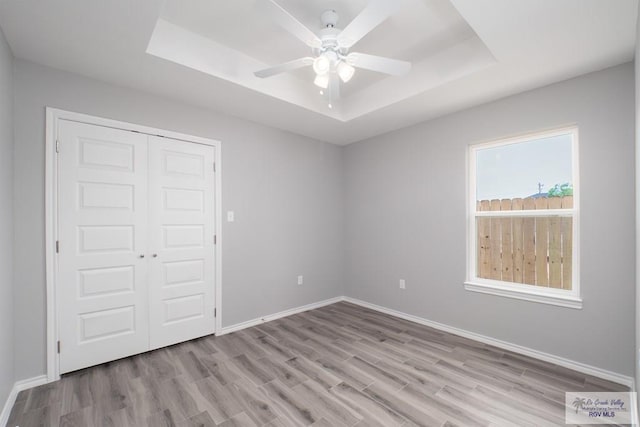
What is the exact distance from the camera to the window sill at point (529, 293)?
2497mm

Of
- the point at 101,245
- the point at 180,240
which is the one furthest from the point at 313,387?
the point at 101,245

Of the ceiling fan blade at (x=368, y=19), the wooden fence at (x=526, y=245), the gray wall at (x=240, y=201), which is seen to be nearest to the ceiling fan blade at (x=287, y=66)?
the ceiling fan blade at (x=368, y=19)

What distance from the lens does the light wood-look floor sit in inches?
75.1

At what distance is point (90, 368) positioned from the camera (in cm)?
249

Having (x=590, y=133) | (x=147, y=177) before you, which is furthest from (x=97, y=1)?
(x=590, y=133)

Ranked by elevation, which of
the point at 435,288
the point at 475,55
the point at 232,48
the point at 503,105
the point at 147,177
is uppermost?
the point at 232,48

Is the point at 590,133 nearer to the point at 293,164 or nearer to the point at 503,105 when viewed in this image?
the point at 503,105

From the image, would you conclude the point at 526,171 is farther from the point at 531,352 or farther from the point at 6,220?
the point at 6,220

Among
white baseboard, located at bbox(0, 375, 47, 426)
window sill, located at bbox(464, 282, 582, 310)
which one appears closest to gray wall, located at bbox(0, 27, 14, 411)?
white baseboard, located at bbox(0, 375, 47, 426)

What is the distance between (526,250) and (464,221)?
624 mm

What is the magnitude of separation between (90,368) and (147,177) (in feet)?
5.67

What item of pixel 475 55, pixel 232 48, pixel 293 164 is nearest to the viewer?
pixel 475 55

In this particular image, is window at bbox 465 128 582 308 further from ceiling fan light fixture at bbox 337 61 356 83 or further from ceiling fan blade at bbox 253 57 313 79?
ceiling fan blade at bbox 253 57 313 79

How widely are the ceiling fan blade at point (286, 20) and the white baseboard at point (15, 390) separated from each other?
2938 millimetres
